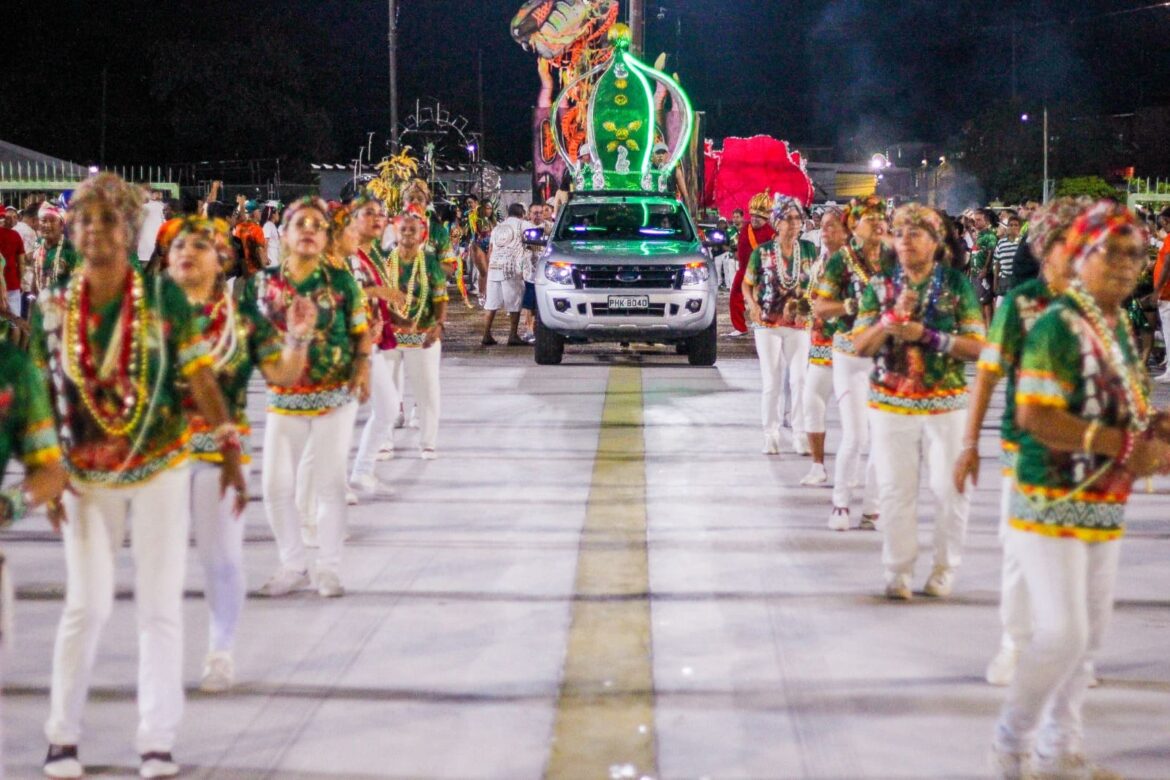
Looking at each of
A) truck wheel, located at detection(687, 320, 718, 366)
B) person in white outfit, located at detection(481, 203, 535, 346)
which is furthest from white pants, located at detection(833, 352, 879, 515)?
person in white outfit, located at detection(481, 203, 535, 346)

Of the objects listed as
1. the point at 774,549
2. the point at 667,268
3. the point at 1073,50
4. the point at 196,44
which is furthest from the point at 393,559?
the point at 1073,50

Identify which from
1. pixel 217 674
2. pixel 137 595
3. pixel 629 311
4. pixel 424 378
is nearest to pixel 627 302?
pixel 629 311

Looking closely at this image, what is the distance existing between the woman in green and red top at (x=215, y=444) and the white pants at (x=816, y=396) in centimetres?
455

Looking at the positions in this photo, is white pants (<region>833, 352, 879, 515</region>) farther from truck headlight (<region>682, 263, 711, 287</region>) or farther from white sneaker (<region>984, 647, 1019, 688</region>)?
truck headlight (<region>682, 263, 711, 287</region>)

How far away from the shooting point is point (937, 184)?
78.0 m

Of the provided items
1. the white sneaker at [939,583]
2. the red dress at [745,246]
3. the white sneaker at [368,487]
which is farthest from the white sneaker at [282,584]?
the red dress at [745,246]

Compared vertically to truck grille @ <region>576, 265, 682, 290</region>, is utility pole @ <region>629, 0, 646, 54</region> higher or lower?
higher

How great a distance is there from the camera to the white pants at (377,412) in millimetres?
9922

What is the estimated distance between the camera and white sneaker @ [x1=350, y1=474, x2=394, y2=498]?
10219mm

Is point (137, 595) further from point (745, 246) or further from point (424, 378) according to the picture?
point (745, 246)

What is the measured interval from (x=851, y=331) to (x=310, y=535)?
329 centimetres

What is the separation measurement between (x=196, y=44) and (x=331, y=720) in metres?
62.8

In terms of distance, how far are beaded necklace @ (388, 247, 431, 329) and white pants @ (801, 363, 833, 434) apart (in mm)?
2768

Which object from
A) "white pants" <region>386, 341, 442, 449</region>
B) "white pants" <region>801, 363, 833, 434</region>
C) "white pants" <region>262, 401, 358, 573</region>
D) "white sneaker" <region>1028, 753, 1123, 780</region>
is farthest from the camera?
"white pants" <region>386, 341, 442, 449</region>
